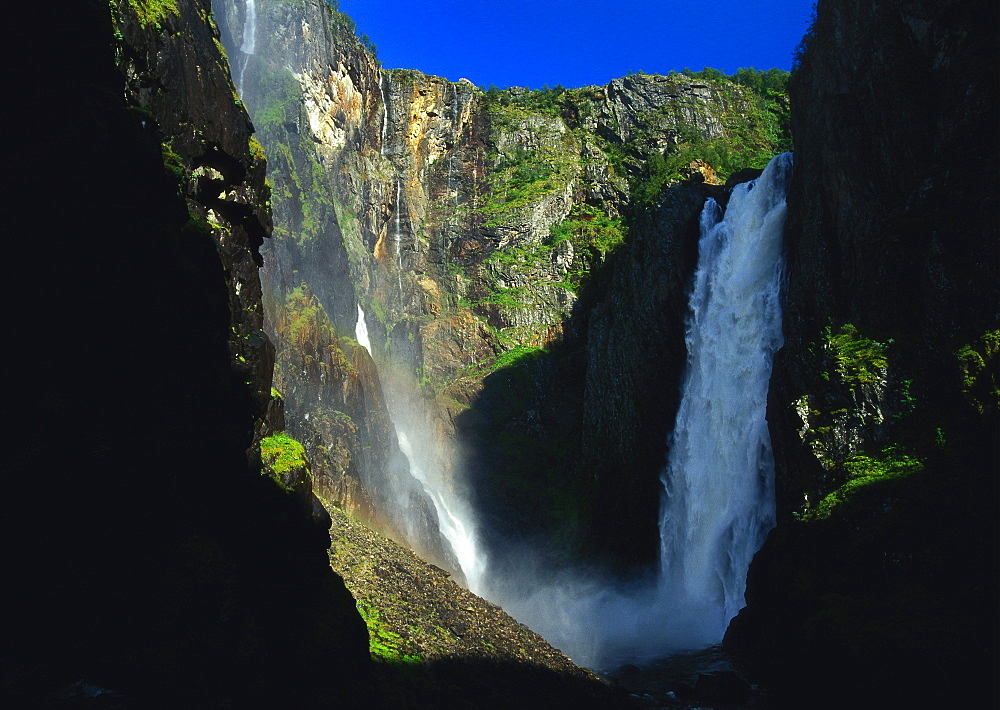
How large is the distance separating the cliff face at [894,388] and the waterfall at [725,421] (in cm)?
307

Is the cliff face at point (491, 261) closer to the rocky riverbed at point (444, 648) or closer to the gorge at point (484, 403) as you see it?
the gorge at point (484, 403)

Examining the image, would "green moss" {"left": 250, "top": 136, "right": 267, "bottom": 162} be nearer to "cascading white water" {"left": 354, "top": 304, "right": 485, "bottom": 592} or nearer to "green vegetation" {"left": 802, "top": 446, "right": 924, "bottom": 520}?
"green vegetation" {"left": 802, "top": 446, "right": 924, "bottom": 520}

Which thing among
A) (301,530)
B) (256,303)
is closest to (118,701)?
(301,530)

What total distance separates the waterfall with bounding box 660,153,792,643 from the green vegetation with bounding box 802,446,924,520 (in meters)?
6.12

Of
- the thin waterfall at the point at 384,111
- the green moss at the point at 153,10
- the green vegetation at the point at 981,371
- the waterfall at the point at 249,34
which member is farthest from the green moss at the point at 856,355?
the thin waterfall at the point at 384,111

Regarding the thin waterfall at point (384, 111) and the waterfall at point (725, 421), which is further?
the thin waterfall at point (384, 111)

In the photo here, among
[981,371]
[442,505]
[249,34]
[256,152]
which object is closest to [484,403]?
[442,505]

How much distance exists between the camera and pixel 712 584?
21.6 meters

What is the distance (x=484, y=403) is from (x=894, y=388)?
2539 cm

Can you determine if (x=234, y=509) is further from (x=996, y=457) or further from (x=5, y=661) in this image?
(x=996, y=457)

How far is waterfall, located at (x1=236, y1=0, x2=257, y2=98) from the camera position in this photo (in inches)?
1509

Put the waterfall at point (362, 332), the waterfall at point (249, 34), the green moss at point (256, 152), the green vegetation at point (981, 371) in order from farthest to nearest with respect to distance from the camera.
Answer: the waterfall at point (249, 34), the waterfall at point (362, 332), the green moss at point (256, 152), the green vegetation at point (981, 371)

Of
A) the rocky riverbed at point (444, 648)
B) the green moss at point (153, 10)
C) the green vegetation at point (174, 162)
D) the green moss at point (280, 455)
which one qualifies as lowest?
the rocky riverbed at point (444, 648)

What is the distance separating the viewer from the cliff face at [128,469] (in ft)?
16.6
